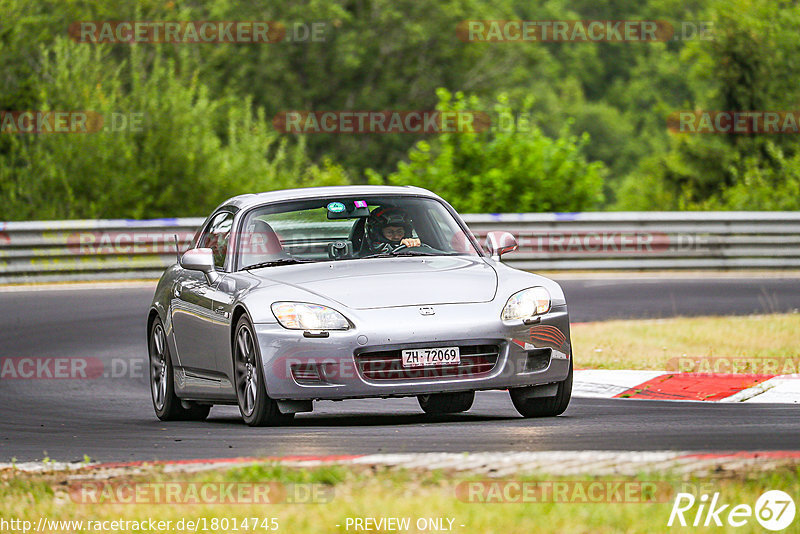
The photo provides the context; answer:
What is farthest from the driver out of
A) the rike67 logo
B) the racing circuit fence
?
the racing circuit fence

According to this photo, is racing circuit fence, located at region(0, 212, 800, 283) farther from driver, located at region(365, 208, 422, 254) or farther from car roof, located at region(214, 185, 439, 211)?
driver, located at region(365, 208, 422, 254)

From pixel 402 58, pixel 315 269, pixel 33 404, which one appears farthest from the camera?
pixel 402 58

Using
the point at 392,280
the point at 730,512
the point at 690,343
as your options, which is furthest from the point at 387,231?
the point at 730,512

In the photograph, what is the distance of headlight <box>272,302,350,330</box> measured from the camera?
29.9 ft

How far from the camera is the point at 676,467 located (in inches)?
259

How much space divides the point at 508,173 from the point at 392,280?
18.3 metres

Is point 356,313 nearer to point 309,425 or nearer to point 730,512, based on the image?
point 309,425

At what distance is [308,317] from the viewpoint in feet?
30.1

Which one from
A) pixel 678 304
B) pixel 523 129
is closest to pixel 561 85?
pixel 523 129

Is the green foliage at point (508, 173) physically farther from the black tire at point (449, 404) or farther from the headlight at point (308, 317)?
the headlight at point (308, 317)

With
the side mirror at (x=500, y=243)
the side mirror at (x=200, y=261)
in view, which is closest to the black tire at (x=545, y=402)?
the side mirror at (x=500, y=243)

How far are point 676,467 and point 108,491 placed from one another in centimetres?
240

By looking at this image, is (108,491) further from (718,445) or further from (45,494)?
(718,445)

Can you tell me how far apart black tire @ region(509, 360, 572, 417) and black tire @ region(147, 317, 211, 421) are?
2487 millimetres
